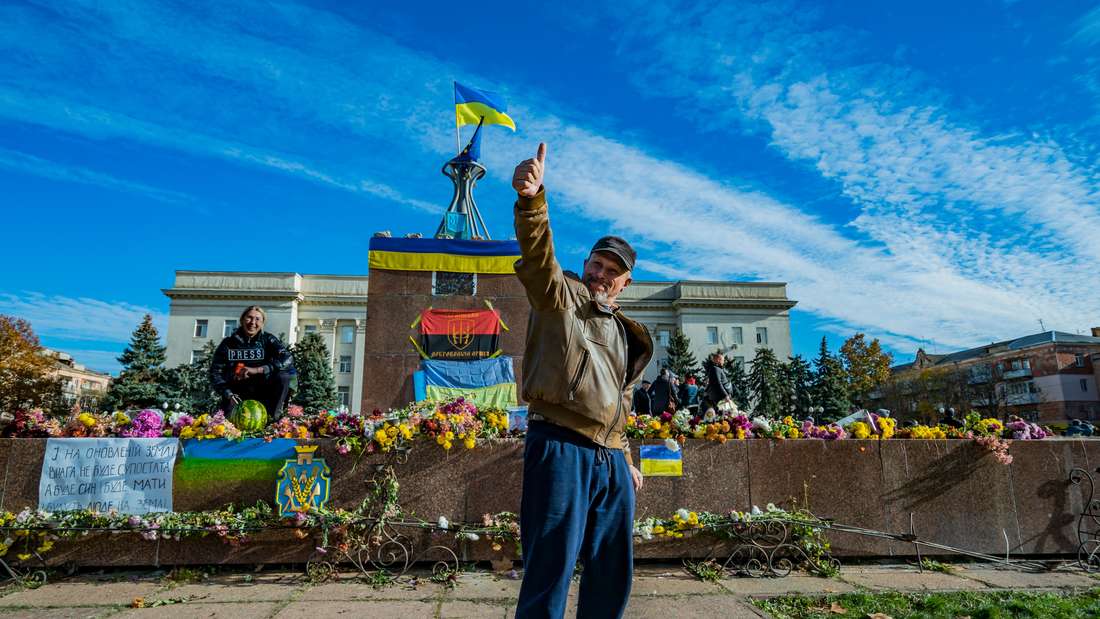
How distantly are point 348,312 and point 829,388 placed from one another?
41650 millimetres

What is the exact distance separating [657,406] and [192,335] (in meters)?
52.7

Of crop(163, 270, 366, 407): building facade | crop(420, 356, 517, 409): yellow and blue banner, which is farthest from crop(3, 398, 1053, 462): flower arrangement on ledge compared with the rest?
crop(163, 270, 366, 407): building facade

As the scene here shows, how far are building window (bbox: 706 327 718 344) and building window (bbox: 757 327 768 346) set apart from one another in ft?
13.8

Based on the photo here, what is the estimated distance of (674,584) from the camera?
443 centimetres

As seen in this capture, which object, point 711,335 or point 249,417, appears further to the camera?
point 711,335

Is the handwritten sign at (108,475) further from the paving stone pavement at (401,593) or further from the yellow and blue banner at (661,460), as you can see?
the yellow and blue banner at (661,460)

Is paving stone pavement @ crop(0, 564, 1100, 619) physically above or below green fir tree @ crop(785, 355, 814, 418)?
below

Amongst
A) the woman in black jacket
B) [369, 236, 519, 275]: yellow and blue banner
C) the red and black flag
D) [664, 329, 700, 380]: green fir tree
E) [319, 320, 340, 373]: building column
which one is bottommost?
the woman in black jacket

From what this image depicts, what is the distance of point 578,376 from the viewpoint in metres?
2.22

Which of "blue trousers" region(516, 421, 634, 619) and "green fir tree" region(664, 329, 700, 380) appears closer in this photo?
"blue trousers" region(516, 421, 634, 619)

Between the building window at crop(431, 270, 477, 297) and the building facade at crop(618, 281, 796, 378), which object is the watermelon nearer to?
the building window at crop(431, 270, 477, 297)

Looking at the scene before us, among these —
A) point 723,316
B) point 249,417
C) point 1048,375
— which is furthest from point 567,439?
point 1048,375

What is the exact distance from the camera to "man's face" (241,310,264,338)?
6359mm

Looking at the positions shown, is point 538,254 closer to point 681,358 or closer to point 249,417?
point 249,417
